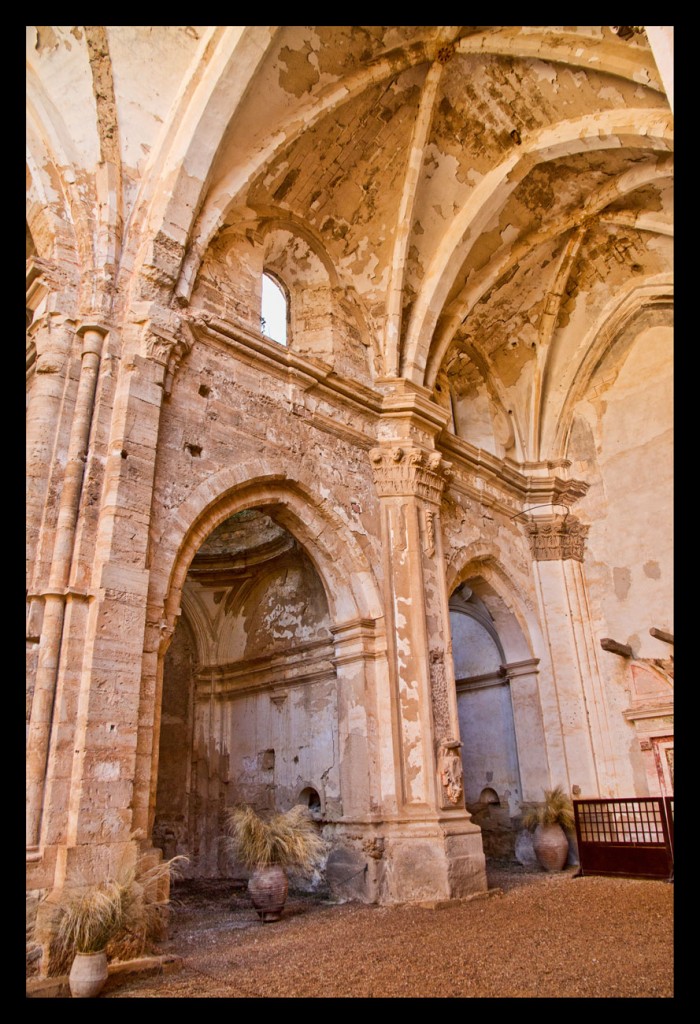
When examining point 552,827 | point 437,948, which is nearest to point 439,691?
point 552,827

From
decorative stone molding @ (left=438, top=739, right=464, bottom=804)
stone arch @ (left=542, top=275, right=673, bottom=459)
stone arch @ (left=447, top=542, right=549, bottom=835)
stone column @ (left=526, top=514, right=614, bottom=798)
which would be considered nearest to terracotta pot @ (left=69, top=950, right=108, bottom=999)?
decorative stone molding @ (left=438, top=739, right=464, bottom=804)

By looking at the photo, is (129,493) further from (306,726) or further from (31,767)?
(306,726)

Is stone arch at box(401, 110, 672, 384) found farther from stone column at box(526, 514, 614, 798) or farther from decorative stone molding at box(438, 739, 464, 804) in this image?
decorative stone molding at box(438, 739, 464, 804)

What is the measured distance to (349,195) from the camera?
10.7 meters

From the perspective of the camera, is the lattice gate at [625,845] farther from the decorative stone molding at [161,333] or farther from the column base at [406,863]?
the decorative stone molding at [161,333]

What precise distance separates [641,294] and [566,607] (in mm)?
6057

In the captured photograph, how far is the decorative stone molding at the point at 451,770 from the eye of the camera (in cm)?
870

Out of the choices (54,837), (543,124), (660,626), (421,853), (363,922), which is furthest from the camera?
(660,626)

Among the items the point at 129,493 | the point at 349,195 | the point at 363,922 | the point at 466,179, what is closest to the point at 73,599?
the point at 129,493

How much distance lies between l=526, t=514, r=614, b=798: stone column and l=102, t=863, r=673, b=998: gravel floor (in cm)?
318

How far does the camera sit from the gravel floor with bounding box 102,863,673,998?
4602mm

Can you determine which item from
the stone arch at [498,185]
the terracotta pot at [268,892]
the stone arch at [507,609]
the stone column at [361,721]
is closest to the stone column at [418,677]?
the stone column at [361,721]

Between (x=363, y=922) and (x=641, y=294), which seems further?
(x=641, y=294)

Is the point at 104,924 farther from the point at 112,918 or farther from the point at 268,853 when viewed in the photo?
the point at 268,853
